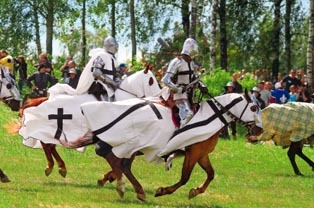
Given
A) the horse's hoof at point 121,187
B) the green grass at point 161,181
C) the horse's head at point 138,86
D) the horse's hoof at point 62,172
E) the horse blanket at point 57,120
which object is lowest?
the green grass at point 161,181

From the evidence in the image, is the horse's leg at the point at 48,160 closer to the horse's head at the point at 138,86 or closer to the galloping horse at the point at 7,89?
the galloping horse at the point at 7,89

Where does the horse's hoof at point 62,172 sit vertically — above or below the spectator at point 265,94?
below

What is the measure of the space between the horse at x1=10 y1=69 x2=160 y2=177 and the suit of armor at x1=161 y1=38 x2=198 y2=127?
1464mm

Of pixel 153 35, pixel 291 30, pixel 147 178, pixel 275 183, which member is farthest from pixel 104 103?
pixel 153 35

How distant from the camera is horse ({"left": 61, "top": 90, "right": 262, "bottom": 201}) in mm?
12859

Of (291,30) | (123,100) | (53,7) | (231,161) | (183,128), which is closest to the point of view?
(183,128)

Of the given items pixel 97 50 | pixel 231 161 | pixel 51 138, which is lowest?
pixel 231 161

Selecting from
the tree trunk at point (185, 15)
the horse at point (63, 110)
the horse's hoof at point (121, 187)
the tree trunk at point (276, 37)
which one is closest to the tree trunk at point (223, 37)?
the tree trunk at point (276, 37)

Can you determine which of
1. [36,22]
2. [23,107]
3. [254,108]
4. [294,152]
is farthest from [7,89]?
[36,22]

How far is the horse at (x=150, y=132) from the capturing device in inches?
506

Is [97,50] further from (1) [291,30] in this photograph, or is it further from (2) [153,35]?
(2) [153,35]

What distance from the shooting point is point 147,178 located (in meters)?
15.9

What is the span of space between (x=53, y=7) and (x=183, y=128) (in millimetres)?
29025

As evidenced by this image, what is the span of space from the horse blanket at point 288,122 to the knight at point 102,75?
12.0ft
